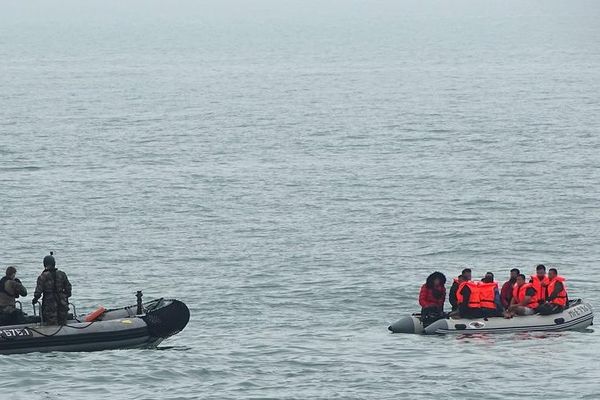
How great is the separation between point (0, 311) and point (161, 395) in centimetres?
438

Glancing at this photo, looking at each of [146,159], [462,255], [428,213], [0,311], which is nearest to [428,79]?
[146,159]

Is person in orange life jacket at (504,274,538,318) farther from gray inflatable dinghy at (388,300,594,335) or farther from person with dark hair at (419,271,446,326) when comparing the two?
person with dark hair at (419,271,446,326)

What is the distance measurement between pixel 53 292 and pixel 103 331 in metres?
1.57

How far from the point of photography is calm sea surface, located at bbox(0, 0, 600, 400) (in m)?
31.2

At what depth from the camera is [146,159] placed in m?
72.4

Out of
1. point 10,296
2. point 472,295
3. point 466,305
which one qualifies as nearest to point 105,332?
point 10,296

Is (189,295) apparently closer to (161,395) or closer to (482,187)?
(161,395)

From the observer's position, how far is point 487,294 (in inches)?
1321

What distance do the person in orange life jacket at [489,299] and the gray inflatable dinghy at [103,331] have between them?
7419mm

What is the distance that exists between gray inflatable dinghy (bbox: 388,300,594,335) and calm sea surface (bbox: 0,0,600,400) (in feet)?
1.06

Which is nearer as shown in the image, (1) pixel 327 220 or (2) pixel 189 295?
(2) pixel 189 295

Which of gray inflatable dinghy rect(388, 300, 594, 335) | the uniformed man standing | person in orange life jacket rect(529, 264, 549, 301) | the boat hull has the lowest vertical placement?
gray inflatable dinghy rect(388, 300, 594, 335)

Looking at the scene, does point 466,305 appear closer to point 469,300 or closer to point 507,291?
point 469,300

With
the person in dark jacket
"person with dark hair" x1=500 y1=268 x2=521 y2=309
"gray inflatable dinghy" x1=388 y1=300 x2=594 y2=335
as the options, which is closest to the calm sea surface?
"gray inflatable dinghy" x1=388 y1=300 x2=594 y2=335
